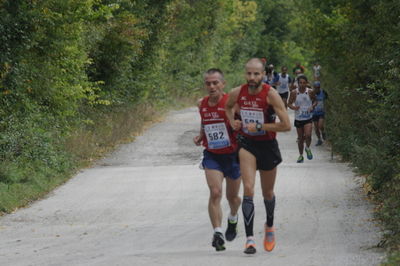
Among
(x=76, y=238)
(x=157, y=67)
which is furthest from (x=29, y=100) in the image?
(x=157, y=67)

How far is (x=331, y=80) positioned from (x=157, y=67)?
7382mm

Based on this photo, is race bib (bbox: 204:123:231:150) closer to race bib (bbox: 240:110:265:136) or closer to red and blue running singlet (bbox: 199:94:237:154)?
red and blue running singlet (bbox: 199:94:237:154)

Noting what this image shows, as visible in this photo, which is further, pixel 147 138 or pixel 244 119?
pixel 147 138

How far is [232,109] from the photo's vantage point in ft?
30.0

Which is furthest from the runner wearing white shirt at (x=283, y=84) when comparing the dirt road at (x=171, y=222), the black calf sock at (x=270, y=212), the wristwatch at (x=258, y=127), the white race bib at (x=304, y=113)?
the wristwatch at (x=258, y=127)

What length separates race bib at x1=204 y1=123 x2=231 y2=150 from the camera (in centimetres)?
945

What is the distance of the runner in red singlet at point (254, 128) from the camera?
8820 millimetres

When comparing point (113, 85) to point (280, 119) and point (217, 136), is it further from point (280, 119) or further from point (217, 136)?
point (280, 119)

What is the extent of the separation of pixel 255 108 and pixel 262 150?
497mm

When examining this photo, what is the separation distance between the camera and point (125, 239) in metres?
10.8

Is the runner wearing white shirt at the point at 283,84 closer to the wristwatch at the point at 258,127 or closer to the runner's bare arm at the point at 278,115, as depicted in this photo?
the runner's bare arm at the point at 278,115

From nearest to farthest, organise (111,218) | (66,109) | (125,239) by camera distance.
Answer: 1. (125,239)
2. (111,218)
3. (66,109)

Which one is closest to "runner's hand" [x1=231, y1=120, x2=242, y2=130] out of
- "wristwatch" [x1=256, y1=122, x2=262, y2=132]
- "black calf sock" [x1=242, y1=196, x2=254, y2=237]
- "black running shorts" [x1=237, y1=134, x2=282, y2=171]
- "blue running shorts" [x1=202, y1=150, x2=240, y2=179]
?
"black running shorts" [x1=237, y1=134, x2=282, y2=171]

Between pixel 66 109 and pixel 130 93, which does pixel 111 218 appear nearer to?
pixel 66 109
